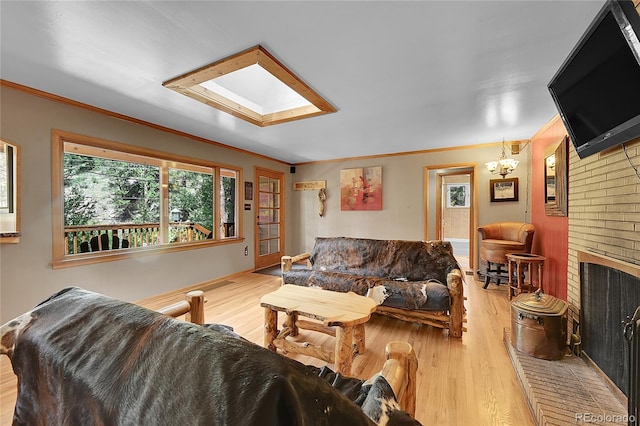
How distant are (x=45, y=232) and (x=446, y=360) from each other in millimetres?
3893

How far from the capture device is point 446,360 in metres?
2.06

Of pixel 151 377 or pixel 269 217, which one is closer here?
pixel 151 377

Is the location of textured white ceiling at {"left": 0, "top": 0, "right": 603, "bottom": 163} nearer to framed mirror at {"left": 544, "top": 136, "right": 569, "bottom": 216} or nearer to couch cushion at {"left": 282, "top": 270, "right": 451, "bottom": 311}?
framed mirror at {"left": 544, "top": 136, "right": 569, "bottom": 216}

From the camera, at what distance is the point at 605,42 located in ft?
4.15

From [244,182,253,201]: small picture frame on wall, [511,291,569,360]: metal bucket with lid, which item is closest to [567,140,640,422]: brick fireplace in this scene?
[511,291,569,360]: metal bucket with lid

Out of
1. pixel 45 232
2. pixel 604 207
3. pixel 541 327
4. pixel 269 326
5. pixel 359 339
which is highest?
pixel 604 207

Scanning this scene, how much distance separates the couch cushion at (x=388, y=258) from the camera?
2854 millimetres

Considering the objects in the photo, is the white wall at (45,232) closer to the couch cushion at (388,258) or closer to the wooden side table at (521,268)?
the couch cushion at (388,258)

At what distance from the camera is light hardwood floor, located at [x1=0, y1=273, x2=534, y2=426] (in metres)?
1.54

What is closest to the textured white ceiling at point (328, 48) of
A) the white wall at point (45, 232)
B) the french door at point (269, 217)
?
the white wall at point (45, 232)

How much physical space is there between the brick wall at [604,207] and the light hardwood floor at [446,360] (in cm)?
84

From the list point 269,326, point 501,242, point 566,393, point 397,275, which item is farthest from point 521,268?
point 269,326

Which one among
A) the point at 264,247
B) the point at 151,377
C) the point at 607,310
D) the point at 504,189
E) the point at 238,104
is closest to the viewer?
the point at 151,377

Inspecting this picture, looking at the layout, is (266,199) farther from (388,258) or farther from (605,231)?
(605,231)
